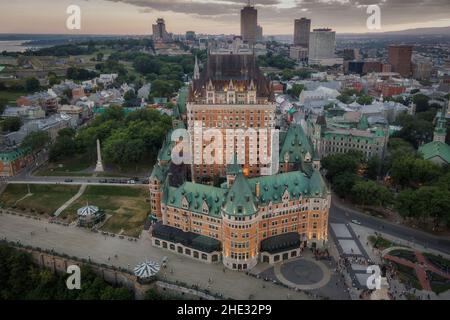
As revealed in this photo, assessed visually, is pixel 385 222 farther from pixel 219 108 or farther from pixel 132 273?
pixel 132 273

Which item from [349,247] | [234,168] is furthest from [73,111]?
[349,247]

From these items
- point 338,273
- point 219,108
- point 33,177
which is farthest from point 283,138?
point 33,177

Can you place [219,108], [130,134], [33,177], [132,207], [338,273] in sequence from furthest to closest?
1. [130,134]
2. [33,177]
3. [132,207]
4. [219,108]
5. [338,273]

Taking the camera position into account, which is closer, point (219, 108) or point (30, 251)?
point (30, 251)

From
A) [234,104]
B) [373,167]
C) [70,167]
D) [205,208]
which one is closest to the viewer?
[205,208]

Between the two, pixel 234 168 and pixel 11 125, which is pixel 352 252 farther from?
pixel 11 125

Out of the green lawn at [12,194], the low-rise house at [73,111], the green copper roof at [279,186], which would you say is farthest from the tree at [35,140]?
the green copper roof at [279,186]
